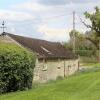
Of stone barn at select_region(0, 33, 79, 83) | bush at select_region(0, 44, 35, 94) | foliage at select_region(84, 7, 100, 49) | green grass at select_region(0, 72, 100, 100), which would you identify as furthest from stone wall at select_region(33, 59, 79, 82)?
foliage at select_region(84, 7, 100, 49)

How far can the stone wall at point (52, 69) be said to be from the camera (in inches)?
1428

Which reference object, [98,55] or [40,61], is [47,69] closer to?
[40,61]

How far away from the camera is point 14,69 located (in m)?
25.5

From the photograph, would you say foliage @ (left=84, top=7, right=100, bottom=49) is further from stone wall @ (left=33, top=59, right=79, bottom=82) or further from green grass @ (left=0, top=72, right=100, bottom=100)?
green grass @ (left=0, top=72, right=100, bottom=100)

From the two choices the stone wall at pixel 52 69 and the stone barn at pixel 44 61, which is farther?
the stone barn at pixel 44 61

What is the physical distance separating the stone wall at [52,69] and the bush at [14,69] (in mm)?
7563

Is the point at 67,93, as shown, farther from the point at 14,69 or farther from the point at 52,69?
the point at 52,69

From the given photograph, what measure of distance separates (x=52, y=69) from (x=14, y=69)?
15696 mm

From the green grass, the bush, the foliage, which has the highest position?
the foliage

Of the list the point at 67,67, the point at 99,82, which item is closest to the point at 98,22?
the point at 67,67

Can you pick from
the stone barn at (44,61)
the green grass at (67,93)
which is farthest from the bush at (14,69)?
the stone barn at (44,61)

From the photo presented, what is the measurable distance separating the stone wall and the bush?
24.8 ft

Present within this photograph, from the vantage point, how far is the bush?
80.4 ft

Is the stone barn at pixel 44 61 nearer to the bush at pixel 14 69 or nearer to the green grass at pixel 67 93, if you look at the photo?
the bush at pixel 14 69
